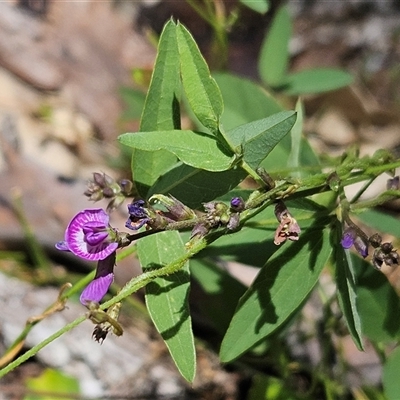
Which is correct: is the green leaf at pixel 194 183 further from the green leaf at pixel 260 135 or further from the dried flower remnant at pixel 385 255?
the dried flower remnant at pixel 385 255

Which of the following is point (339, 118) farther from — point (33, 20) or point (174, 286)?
point (174, 286)

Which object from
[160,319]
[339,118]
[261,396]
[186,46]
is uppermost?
[186,46]

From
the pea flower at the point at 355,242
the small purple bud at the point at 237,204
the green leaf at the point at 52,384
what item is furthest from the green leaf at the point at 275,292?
the green leaf at the point at 52,384

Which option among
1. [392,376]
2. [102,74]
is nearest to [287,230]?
[392,376]

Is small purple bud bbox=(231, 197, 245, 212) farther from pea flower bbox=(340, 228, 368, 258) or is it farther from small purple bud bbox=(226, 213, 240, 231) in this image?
pea flower bbox=(340, 228, 368, 258)

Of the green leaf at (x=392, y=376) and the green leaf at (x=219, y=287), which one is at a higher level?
the green leaf at (x=392, y=376)

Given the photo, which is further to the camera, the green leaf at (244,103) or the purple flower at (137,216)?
the green leaf at (244,103)

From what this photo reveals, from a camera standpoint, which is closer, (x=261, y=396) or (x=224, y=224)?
(x=224, y=224)

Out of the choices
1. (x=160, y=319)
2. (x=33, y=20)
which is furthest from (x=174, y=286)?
(x=33, y=20)
